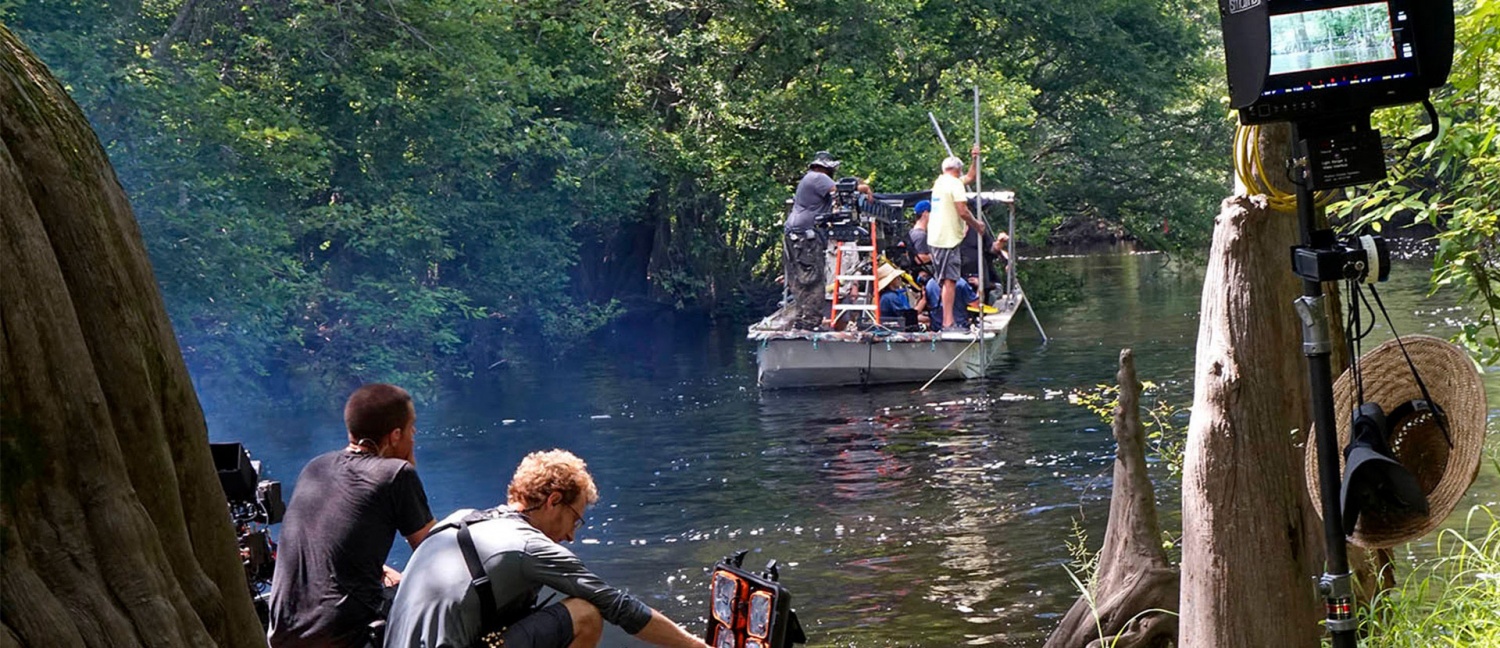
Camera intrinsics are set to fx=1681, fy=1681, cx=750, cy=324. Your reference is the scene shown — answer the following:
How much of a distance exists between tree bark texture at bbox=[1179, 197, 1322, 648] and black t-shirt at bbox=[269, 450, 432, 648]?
95.4 inches

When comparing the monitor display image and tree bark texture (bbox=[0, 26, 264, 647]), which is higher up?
the monitor display image

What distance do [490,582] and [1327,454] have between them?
2.28 m

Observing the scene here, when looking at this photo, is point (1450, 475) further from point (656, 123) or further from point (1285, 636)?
point (656, 123)

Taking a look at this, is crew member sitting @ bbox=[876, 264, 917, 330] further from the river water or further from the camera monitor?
the camera monitor

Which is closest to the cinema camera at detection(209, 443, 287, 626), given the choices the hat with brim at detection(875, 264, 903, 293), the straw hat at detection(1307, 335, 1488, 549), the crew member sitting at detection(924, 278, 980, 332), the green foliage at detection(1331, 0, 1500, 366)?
the straw hat at detection(1307, 335, 1488, 549)

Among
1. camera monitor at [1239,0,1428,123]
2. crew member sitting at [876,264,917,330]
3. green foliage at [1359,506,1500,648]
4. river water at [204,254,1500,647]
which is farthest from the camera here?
crew member sitting at [876,264,917,330]

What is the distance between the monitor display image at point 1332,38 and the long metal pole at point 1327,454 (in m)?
0.18

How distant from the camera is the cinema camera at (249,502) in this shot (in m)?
5.18

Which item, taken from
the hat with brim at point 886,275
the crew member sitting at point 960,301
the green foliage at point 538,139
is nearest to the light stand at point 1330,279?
the green foliage at point 538,139

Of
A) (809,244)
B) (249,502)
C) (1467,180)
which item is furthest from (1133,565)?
(809,244)

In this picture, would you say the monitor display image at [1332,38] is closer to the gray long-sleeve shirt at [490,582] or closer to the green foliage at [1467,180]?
Answer: the green foliage at [1467,180]

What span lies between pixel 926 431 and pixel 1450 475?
1212 centimetres

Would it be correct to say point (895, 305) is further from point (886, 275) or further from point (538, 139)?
point (538, 139)

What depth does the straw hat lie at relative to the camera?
4.19 metres
